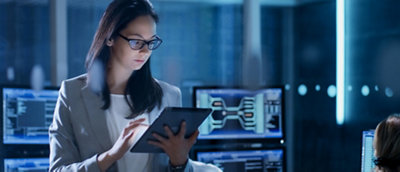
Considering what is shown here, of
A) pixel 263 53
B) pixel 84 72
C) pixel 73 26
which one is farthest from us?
pixel 263 53

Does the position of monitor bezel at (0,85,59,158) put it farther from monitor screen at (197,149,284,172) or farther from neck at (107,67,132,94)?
monitor screen at (197,149,284,172)

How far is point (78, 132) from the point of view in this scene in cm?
301

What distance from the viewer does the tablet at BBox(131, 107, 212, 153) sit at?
285 centimetres

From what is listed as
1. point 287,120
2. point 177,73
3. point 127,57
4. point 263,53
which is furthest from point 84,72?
point 287,120

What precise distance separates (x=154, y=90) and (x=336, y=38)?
1.70 m

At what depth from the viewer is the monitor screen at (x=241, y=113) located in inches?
151

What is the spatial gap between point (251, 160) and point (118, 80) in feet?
4.25

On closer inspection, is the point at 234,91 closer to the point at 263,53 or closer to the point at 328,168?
the point at 263,53

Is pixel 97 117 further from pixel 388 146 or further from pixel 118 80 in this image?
pixel 388 146

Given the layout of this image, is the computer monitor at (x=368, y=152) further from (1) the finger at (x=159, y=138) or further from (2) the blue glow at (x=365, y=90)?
(1) the finger at (x=159, y=138)

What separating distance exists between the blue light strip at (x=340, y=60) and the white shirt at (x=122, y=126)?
1756 millimetres

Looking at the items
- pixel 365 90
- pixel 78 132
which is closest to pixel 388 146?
pixel 78 132

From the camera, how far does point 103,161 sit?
9.80 ft

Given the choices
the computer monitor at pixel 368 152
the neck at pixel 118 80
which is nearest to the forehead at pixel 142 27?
the neck at pixel 118 80
